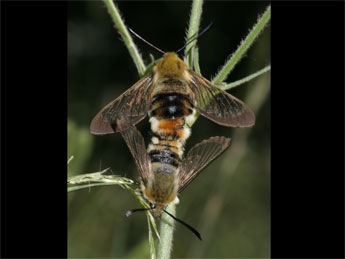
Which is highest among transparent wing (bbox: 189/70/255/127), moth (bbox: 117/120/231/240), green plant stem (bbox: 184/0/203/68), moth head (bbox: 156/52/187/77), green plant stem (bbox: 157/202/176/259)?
green plant stem (bbox: 184/0/203/68)

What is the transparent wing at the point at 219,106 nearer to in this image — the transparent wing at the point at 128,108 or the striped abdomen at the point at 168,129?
the striped abdomen at the point at 168,129

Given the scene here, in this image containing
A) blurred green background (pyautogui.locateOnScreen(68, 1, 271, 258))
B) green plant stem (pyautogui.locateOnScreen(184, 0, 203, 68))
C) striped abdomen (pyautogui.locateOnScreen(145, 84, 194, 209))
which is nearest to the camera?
green plant stem (pyautogui.locateOnScreen(184, 0, 203, 68))

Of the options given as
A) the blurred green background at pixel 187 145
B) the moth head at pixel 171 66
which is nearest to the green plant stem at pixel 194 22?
the moth head at pixel 171 66

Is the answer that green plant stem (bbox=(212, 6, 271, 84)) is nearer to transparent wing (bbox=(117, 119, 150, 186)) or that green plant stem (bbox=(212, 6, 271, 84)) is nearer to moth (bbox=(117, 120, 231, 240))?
moth (bbox=(117, 120, 231, 240))

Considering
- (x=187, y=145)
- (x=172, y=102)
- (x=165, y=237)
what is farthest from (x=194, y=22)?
(x=187, y=145)

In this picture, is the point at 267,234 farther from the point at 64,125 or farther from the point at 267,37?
the point at 64,125

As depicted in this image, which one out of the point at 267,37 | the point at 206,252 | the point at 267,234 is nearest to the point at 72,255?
the point at 206,252

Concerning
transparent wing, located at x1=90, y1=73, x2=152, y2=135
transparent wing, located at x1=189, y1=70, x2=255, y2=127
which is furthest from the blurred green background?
transparent wing, located at x1=90, y1=73, x2=152, y2=135
